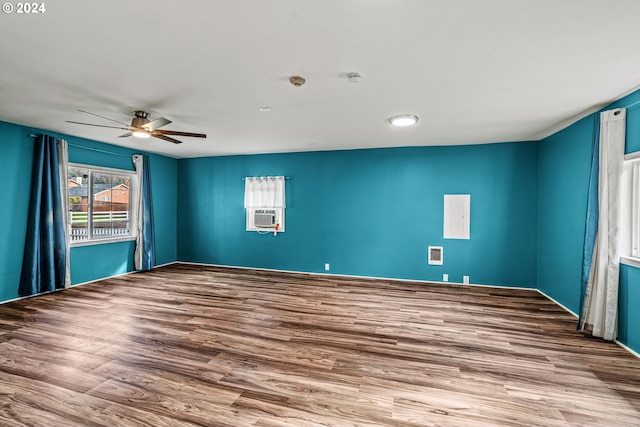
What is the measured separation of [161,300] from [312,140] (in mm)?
3370

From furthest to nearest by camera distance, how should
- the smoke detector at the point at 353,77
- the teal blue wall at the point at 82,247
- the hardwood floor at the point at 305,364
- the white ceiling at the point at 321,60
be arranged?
the teal blue wall at the point at 82,247 → the smoke detector at the point at 353,77 → the hardwood floor at the point at 305,364 → the white ceiling at the point at 321,60

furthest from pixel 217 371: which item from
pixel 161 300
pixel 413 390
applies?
pixel 161 300

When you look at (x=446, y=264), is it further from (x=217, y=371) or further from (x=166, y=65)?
(x=166, y=65)

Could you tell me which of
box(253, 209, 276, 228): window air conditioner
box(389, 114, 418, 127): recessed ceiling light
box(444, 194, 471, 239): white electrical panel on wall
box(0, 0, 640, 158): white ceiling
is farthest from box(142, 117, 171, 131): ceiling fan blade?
box(444, 194, 471, 239): white electrical panel on wall

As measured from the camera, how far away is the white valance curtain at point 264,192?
599 cm

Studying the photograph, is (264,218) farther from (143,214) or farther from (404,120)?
(404,120)

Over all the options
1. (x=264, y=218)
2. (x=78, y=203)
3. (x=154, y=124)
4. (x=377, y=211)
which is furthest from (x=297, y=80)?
(x=78, y=203)

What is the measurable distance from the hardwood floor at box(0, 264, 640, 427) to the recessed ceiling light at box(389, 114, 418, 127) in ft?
7.94

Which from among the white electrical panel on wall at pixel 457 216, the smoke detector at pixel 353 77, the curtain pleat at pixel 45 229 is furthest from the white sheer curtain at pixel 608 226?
the curtain pleat at pixel 45 229

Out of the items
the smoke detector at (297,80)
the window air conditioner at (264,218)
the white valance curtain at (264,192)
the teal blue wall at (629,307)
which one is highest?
the smoke detector at (297,80)

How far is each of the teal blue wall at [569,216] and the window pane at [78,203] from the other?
24.0 ft

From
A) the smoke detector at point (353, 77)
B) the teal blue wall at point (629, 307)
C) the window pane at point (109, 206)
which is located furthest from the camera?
the window pane at point (109, 206)

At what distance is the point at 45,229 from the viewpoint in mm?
4285

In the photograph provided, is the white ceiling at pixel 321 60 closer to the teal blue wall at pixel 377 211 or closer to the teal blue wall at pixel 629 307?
the teal blue wall at pixel 377 211
